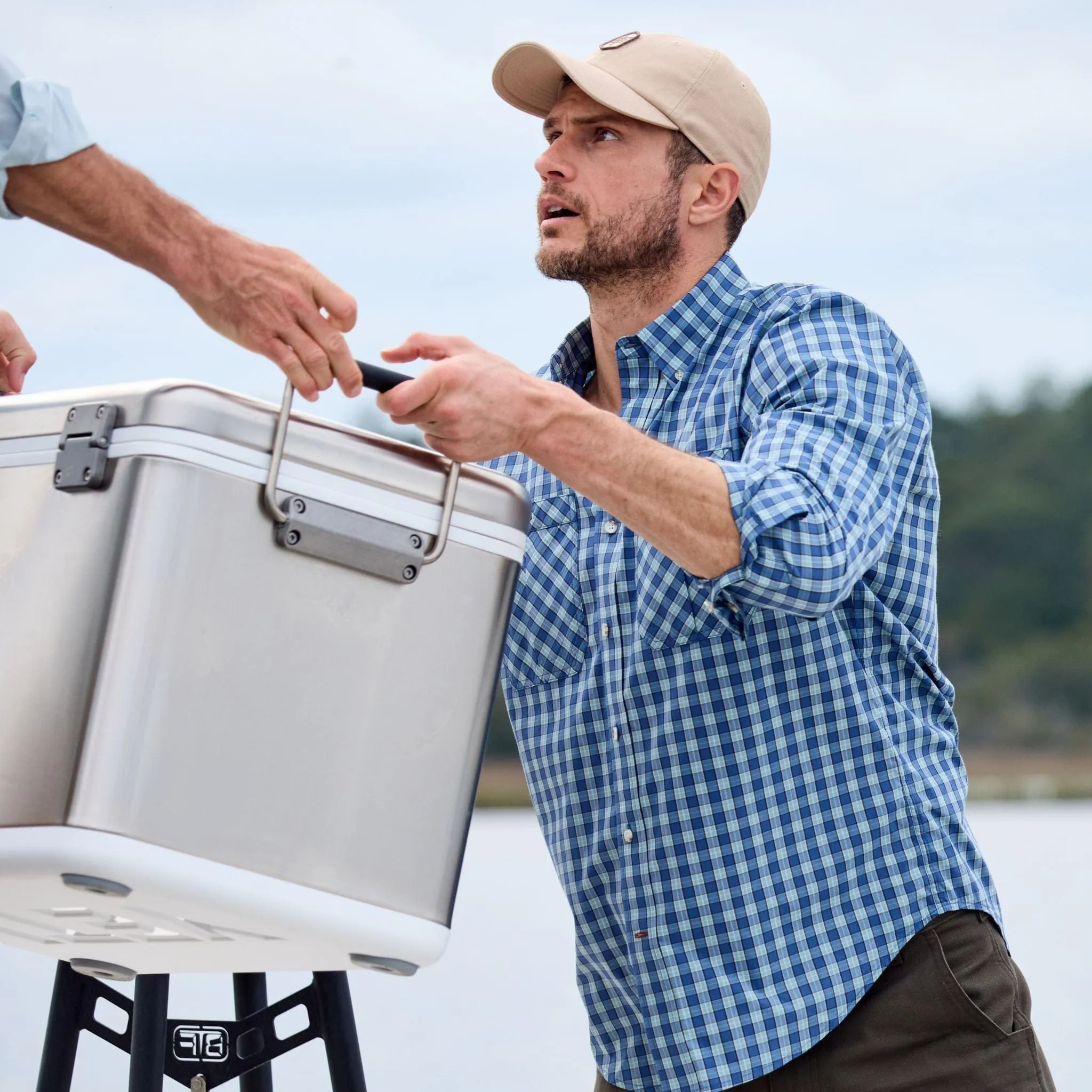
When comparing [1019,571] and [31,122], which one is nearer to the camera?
[31,122]

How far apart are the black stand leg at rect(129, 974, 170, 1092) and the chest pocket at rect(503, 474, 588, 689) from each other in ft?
1.76

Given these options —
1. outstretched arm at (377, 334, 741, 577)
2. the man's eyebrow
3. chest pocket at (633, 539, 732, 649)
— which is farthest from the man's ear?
outstretched arm at (377, 334, 741, 577)

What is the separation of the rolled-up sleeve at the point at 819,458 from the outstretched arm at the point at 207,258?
0.37m

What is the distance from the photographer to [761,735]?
162 cm

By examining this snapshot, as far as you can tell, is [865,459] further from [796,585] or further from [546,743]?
[546,743]

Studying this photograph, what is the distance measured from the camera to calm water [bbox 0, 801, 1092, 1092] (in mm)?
4762

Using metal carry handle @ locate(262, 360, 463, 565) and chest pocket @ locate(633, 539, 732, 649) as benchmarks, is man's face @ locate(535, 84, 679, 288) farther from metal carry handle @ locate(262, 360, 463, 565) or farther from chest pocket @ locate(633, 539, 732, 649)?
metal carry handle @ locate(262, 360, 463, 565)

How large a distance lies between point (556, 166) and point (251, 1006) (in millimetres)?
1033

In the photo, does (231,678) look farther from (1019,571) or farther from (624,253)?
(1019,571)

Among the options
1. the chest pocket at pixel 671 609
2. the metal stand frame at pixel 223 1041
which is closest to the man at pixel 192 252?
the chest pocket at pixel 671 609

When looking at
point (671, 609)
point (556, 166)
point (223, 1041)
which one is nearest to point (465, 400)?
point (671, 609)

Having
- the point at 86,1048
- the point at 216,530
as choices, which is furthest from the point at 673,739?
the point at 86,1048

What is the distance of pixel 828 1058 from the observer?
1574mm

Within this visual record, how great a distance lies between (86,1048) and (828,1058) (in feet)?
13.2
